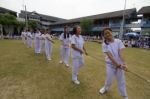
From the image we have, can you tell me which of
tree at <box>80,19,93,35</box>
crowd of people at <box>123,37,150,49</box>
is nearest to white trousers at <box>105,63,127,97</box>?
crowd of people at <box>123,37,150,49</box>

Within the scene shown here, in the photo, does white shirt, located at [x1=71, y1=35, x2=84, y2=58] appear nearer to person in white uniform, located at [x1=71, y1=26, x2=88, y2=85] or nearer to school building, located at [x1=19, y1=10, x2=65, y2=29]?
person in white uniform, located at [x1=71, y1=26, x2=88, y2=85]

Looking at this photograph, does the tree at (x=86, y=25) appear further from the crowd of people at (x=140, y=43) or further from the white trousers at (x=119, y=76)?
the white trousers at (x=119, y=76)

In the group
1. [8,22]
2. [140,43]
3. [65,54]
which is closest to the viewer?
[65,54]

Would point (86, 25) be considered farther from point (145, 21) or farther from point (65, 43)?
point (65, 43)

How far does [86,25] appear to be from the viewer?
4453 cm

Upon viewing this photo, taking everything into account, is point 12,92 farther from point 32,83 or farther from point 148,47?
point 148,47

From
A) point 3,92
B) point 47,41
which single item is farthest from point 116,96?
point 47,41

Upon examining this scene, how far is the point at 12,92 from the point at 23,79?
1257 millimetres

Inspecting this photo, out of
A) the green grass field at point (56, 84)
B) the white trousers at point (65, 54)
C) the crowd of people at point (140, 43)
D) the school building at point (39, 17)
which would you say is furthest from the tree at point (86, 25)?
the green grass field at point (56, 84)

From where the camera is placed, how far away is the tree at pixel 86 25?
44181mm

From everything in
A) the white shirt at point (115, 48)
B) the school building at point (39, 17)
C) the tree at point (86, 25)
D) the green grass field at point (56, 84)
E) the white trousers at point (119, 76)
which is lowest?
the green grass field at point (56, 84)

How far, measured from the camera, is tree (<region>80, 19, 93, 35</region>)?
4418 centimetres

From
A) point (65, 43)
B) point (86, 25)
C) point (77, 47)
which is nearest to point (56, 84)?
point (77, 47)

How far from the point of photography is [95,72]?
8242 millimetres
